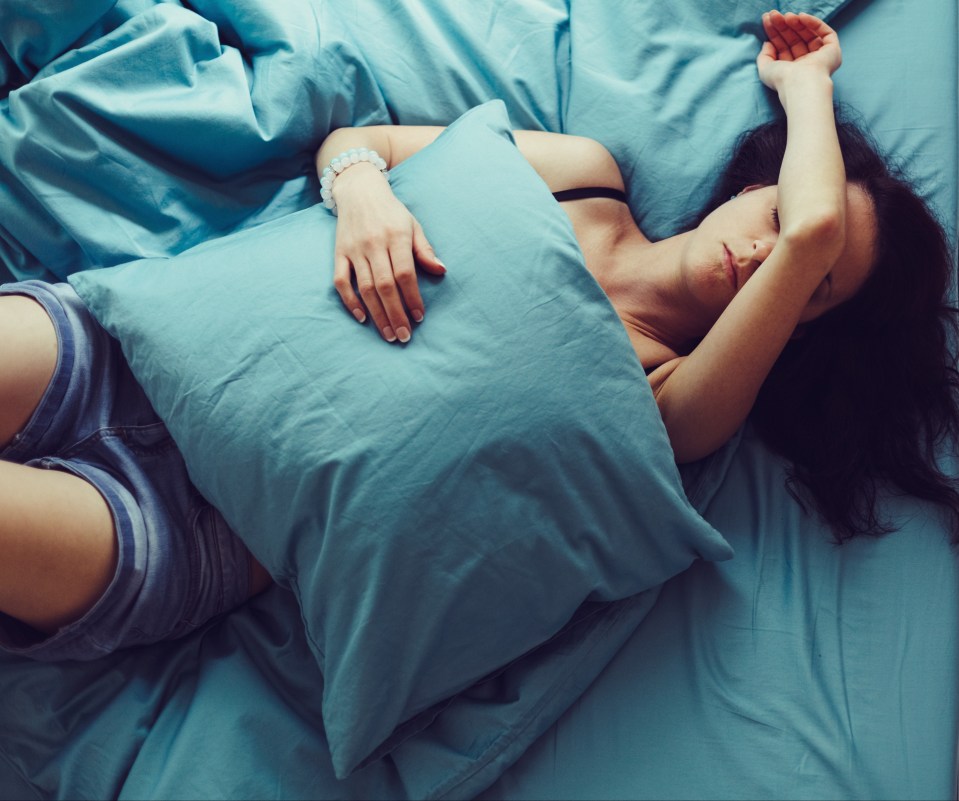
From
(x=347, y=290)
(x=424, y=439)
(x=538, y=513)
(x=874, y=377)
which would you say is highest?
(x=347, y=290)

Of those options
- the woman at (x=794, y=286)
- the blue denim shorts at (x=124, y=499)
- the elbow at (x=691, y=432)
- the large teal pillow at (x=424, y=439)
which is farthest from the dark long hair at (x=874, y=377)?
the blue denim shorts at (x=124, y=499)

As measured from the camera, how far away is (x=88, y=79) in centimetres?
93

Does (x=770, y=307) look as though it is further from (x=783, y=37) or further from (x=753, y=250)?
(x=783, y=37)

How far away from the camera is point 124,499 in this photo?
2.78ft

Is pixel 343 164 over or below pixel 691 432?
over

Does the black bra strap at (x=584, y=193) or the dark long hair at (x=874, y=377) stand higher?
the black bra strap at (x=584, y=193)

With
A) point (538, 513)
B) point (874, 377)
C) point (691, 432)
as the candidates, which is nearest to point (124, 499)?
point (538, 513)

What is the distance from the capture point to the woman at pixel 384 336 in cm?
80

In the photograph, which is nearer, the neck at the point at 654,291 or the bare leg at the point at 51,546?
the bare leg at the point at 51,546

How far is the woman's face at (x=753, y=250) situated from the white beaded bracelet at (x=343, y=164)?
38 centimetres

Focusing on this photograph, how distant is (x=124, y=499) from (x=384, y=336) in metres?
0.32

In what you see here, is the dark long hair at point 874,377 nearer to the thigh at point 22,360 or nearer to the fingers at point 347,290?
the fingers at point 347,290

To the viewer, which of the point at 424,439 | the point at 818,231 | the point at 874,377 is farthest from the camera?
the point at 874,377

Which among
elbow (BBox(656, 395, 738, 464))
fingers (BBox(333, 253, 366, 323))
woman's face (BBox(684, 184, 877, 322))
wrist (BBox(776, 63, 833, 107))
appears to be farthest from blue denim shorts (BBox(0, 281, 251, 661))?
wrist (BBox(776, 63, 833, 107))
